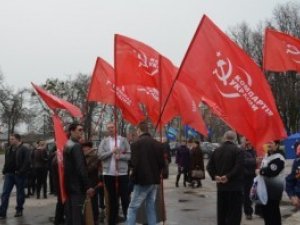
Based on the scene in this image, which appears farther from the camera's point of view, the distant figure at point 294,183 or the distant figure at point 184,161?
the distant figure at point 184,161

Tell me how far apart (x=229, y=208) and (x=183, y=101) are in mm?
2852

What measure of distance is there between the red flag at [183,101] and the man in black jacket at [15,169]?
3308 mm

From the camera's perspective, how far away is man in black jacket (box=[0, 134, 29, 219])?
12.0 metres

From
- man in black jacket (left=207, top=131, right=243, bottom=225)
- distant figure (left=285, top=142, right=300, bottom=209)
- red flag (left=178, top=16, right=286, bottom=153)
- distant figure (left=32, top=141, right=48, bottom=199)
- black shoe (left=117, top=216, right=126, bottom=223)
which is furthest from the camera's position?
distant figure (left=32, top=141, right=48, bottom=199)

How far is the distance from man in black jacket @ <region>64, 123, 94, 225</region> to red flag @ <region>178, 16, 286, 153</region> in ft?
5.89

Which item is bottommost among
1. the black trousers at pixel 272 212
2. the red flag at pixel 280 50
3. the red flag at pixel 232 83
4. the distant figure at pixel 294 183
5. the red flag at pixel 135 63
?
the black trousers at pixel 272 212

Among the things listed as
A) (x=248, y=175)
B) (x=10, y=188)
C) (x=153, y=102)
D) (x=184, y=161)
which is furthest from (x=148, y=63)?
(x=184, y=161)

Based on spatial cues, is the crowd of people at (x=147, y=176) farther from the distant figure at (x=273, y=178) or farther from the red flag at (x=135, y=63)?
the red flag at (x=135, y=63)

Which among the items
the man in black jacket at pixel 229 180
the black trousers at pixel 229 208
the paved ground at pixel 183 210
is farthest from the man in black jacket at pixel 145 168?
the paved ground at pixel 183 210

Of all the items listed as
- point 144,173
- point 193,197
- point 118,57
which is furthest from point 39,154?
point 144,173

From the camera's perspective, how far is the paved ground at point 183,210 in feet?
37.0

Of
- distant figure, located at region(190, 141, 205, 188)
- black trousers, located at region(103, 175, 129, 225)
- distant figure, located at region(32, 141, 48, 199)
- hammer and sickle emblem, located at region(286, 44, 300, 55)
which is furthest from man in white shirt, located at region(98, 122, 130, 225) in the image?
distant figure, located at region(190, 141, 205, 188)

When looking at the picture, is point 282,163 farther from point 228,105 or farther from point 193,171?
point 193,171

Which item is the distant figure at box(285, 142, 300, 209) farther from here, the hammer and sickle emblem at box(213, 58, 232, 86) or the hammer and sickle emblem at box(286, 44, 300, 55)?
the hammer and sickle emblem at box(286, 44, 300, 55)
